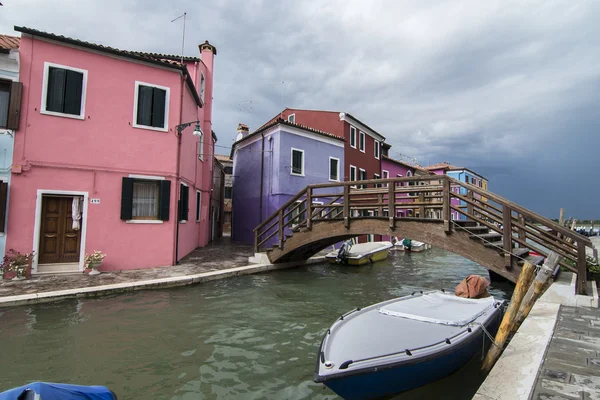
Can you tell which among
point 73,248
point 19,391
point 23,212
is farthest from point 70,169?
point 19,391

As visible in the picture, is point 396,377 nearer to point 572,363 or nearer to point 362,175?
point 572,363

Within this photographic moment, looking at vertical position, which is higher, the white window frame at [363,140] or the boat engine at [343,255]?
the white window frame at [363,140]

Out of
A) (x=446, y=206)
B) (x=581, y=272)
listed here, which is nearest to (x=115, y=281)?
(x=446, y=206)

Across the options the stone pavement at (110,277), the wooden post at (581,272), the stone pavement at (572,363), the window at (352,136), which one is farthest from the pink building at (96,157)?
the window at (352,136)

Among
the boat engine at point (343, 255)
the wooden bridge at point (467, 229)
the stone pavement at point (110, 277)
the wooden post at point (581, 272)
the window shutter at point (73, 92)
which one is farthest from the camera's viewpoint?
the boat engine at point (343, 255)

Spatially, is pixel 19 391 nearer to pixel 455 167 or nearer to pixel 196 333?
pixel 196 333

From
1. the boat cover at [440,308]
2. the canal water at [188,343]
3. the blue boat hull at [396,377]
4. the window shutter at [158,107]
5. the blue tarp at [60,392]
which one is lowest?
the canal water at [188,343]

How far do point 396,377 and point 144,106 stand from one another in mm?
10599

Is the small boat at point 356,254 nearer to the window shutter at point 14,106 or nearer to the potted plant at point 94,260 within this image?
the potted plant at point 94,260

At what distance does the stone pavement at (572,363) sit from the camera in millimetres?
2570

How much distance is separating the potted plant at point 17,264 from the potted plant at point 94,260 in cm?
132

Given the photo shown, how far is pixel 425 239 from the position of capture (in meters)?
8.14

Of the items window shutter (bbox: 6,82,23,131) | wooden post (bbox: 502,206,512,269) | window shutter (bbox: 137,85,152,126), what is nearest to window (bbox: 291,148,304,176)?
window shutter (bbox: 137,85,152,126)

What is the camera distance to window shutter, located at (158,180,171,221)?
34.5 feet
